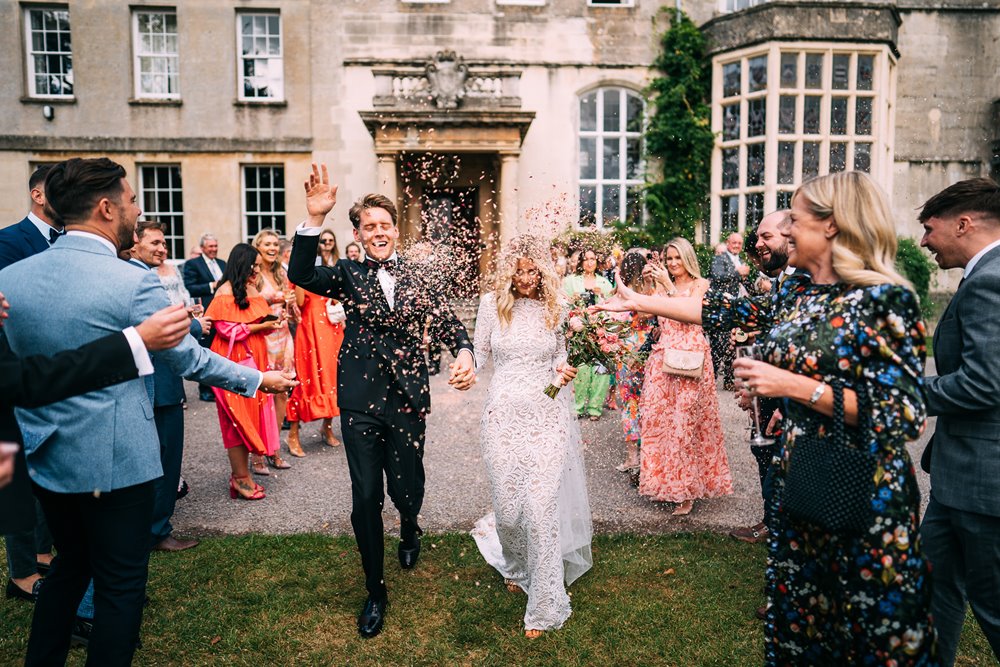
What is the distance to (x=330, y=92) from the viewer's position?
16.6m

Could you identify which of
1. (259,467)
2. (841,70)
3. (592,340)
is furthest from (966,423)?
(841,70)

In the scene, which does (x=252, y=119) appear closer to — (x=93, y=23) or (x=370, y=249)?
(x=93, y=23)

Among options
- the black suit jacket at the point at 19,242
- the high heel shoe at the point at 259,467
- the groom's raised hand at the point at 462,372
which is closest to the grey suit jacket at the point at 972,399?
the groom's raised hand at the point at 462,372

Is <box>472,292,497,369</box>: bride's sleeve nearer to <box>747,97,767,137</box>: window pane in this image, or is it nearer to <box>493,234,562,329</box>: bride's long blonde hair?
<box>493,234,562,329</box>: bride's long blonde hair

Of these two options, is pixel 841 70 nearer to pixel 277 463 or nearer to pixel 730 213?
pixel 730 213

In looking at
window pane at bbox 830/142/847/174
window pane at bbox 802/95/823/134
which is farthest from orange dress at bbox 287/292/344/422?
window pane at bbox 830/142/847/174

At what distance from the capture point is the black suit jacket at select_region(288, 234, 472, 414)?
412 centimetres

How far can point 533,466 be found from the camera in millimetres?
4102

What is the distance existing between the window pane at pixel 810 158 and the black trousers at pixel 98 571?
15.7 m

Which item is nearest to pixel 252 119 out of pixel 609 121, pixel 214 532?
pixel 609 121

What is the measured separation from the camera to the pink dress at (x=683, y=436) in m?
5.77

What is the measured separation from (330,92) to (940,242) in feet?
51.7

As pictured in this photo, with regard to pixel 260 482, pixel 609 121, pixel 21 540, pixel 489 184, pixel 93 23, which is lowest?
pixel 260 482

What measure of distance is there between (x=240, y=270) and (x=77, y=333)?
11.7 ft
